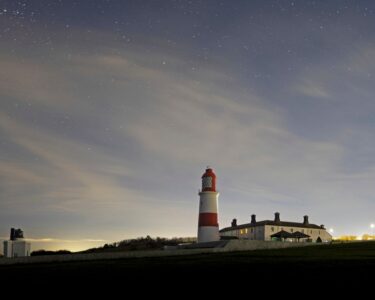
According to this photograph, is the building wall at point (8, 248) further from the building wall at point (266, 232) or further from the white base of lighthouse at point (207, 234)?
the building wall at point (266, 232)

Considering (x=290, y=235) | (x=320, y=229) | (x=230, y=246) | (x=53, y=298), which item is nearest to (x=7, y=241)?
(x=230, y=246)

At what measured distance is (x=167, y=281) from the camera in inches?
605

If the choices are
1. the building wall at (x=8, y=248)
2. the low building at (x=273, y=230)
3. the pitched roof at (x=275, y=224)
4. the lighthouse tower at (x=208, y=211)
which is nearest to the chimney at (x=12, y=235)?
the building wall at (x=8, y=248)

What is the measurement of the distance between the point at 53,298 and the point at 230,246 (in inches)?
1234

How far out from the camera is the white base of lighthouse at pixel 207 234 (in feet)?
170

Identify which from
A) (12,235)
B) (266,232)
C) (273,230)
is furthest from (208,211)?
(273,230)

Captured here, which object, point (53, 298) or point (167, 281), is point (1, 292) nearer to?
point (53, 298)

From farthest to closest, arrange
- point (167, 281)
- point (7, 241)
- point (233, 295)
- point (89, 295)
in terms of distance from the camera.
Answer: point (7, 241) → point (167, 281) → point (89, 295) → point (233, 295)

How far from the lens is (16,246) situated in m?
36.1

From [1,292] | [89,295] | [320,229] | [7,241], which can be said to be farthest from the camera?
[320,229]

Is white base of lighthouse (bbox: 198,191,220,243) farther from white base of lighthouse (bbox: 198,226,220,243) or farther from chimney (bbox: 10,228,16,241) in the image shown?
chimney (bbox: 10,228,16,241)

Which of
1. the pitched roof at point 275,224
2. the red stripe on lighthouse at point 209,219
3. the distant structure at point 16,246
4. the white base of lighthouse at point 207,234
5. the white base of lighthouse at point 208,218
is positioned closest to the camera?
the distant structure at point 16,246

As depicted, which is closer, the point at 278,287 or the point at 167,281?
the point at 278,287

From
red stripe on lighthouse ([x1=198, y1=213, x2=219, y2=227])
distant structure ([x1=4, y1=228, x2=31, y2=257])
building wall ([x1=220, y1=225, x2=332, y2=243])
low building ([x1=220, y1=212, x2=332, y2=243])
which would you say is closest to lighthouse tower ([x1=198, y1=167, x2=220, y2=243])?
Answer: red stripe on lighthouse ([x1=198, y1=213, x2=219, y2=227])
